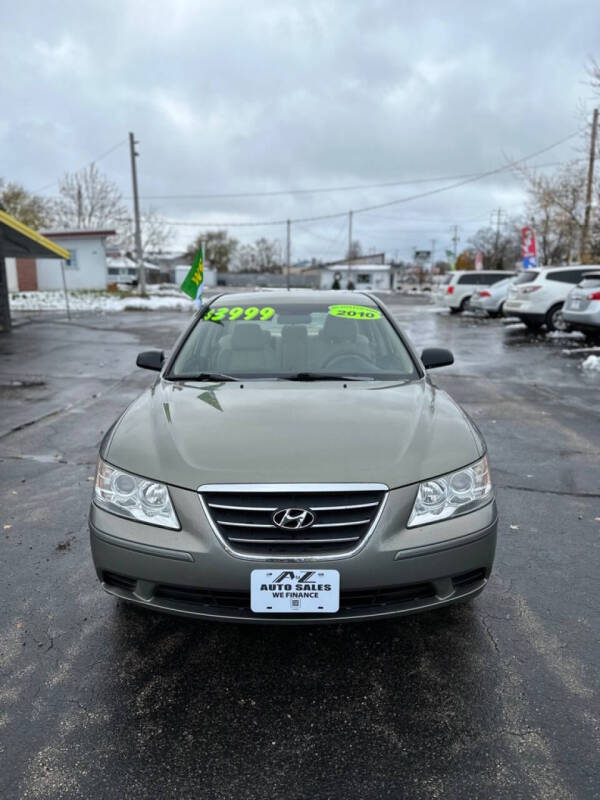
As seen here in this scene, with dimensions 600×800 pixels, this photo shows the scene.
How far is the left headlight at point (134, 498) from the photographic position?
2.29 metres

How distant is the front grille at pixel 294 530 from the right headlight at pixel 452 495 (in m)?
0.21

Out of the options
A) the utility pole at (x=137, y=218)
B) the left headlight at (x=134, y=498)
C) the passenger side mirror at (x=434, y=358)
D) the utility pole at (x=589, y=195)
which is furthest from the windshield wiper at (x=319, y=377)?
the utility pole at (x=137, y=218)

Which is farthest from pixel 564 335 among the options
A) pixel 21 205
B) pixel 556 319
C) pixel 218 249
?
pixel 218 249

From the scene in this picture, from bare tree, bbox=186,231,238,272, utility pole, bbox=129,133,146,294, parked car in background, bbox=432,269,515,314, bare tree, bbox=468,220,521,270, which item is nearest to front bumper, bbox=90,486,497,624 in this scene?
parked car in background, bbox=432,269,515,314

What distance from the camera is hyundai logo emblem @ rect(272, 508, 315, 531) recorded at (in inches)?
84.8

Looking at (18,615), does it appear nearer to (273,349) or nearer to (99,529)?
(99,529)

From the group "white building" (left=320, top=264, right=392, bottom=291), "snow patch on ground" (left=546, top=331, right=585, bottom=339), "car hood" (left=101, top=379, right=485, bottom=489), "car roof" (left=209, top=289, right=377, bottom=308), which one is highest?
"white building" (left=320, top=264, right=392, bottom=291)

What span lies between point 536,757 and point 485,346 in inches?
503

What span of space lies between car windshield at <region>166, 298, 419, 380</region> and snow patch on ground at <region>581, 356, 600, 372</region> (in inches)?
314

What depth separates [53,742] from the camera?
6.70 ft

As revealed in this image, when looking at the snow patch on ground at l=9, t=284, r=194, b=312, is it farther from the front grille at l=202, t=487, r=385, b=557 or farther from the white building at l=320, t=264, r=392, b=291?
the white building at l=320, t=264, r=392, b=291

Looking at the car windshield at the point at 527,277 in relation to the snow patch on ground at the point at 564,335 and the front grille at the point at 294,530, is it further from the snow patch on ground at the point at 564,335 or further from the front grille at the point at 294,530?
the front grille at the point at 294,530

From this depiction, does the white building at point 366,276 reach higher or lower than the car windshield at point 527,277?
higher

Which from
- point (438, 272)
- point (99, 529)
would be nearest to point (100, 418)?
point (99, 529)
